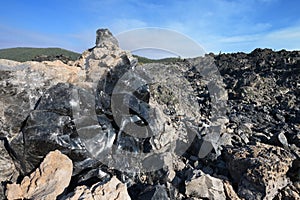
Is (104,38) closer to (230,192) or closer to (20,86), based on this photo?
(20,86)

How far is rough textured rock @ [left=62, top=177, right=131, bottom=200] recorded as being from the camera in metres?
3.46

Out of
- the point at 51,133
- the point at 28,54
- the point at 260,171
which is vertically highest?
the point at 28,54

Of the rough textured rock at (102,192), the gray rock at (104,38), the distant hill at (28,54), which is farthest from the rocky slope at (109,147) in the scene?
the distant hill at (28,54)

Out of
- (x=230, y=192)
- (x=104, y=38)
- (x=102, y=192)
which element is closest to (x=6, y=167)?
(x=102, y=192)

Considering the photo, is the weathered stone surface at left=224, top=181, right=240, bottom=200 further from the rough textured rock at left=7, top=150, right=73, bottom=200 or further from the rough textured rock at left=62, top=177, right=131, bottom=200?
the rough textured rock at left=7, top=150, right=73, bottom=200

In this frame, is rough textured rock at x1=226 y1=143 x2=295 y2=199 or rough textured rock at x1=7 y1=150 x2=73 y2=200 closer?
rough textured rock at x1=7 y1=150 x2=73 y2=200

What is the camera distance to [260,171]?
14.6ft

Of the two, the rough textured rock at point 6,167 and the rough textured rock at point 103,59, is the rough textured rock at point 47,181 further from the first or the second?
the rough textured rock at point 103,59

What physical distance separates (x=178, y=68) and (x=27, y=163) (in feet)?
55.3

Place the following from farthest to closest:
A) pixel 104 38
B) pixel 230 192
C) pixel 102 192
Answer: pixel 104 38 → pixel 230 192 → pixel 102 192

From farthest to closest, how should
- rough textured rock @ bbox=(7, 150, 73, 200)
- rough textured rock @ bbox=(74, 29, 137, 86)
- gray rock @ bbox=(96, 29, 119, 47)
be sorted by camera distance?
gray rock @ bbox=(96, 29, 119, 47) → rough textured rock @ bbox=(74, 29, 137, 86) → rough textured rock @ bbox=(7, 150, 73, 200)

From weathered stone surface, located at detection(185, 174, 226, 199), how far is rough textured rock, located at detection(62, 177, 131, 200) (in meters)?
0.97

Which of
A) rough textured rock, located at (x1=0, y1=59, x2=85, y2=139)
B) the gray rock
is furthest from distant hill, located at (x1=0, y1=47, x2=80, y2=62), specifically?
rough textured rock, located at (x1=0, y1=59, x2=85, y2=139)

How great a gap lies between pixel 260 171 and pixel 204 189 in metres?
0.92
